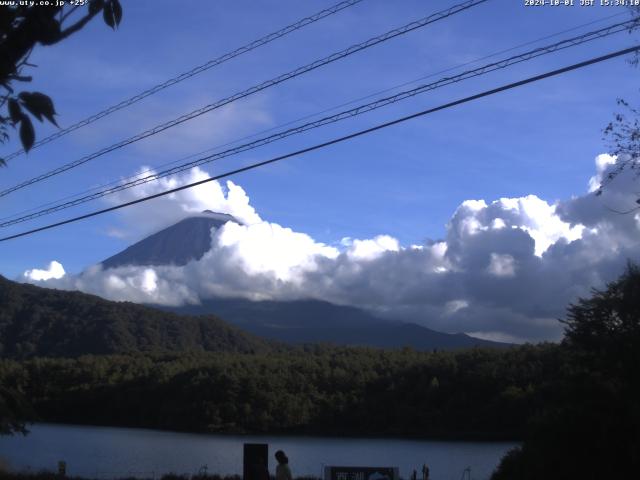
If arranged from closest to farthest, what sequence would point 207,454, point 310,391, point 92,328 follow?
1. point 207,454
2. point 310,391
3. point 92,328

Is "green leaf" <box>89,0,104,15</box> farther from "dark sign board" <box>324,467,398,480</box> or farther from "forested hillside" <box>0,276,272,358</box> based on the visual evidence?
"forested hillside" <box>0,276,272,358</box>

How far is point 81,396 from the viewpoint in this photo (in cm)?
9756

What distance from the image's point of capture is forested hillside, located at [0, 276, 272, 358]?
142375 mm

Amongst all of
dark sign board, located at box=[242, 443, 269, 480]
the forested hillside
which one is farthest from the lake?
the forested hillside

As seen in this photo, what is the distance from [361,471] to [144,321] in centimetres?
15195

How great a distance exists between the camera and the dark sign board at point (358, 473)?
50.0 feet

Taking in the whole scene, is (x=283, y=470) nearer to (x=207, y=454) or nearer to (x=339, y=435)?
(x=207, y=454)

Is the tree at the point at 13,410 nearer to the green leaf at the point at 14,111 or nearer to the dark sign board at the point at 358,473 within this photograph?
the green leaf at the point at 14,111

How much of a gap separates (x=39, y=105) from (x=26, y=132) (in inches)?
5.9

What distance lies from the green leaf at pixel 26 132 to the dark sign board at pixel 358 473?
41.1ft

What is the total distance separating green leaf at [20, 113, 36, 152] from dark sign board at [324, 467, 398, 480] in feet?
41.1

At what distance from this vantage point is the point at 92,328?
489ft

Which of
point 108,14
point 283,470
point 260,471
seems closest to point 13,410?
point 108,14

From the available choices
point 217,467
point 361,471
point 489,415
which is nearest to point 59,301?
point 489,415
